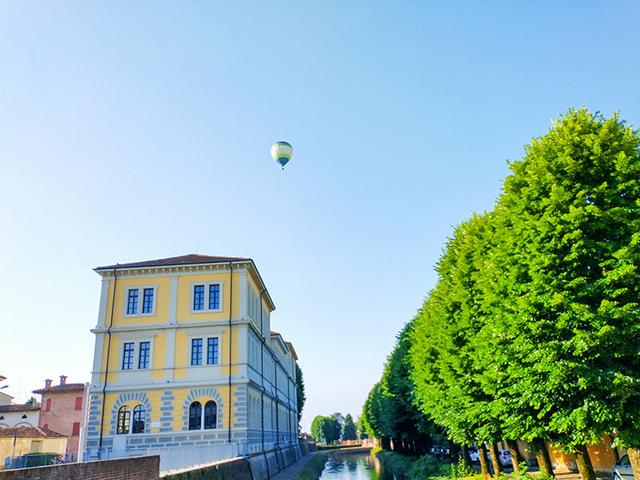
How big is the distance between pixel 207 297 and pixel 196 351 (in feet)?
12.0

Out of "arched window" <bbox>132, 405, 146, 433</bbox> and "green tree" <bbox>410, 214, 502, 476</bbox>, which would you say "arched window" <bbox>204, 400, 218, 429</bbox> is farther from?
"green tree" <bbox>410, 214, 502, 476</bbox>

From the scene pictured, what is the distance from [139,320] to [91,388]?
5073 millimetres

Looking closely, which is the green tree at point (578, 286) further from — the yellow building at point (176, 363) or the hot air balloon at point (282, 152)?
the yellow building at point (176, 363)

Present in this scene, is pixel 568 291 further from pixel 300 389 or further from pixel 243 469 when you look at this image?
pixel 300 389

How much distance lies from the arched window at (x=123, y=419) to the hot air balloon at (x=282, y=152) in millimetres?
20000

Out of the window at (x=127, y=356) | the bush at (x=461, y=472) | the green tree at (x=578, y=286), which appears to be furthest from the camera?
the window at (x=127, y=356)

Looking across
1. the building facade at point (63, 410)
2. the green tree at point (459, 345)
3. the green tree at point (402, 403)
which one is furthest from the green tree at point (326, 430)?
the green tree at point (459, 345)

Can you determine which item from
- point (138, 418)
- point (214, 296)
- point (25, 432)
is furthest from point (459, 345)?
point (25, 432)

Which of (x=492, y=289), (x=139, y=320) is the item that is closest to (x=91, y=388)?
(x=139, y=320)

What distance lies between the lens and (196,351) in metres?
32.3

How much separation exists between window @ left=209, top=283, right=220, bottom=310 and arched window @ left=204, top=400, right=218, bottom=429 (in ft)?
20.2

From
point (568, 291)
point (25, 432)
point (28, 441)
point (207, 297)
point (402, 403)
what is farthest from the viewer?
point (25, 432)

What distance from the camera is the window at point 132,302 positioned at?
3353 centimetres

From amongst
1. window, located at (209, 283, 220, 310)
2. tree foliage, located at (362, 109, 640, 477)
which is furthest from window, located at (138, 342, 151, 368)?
tree foliage, located at (362, 109, 640, 477)
